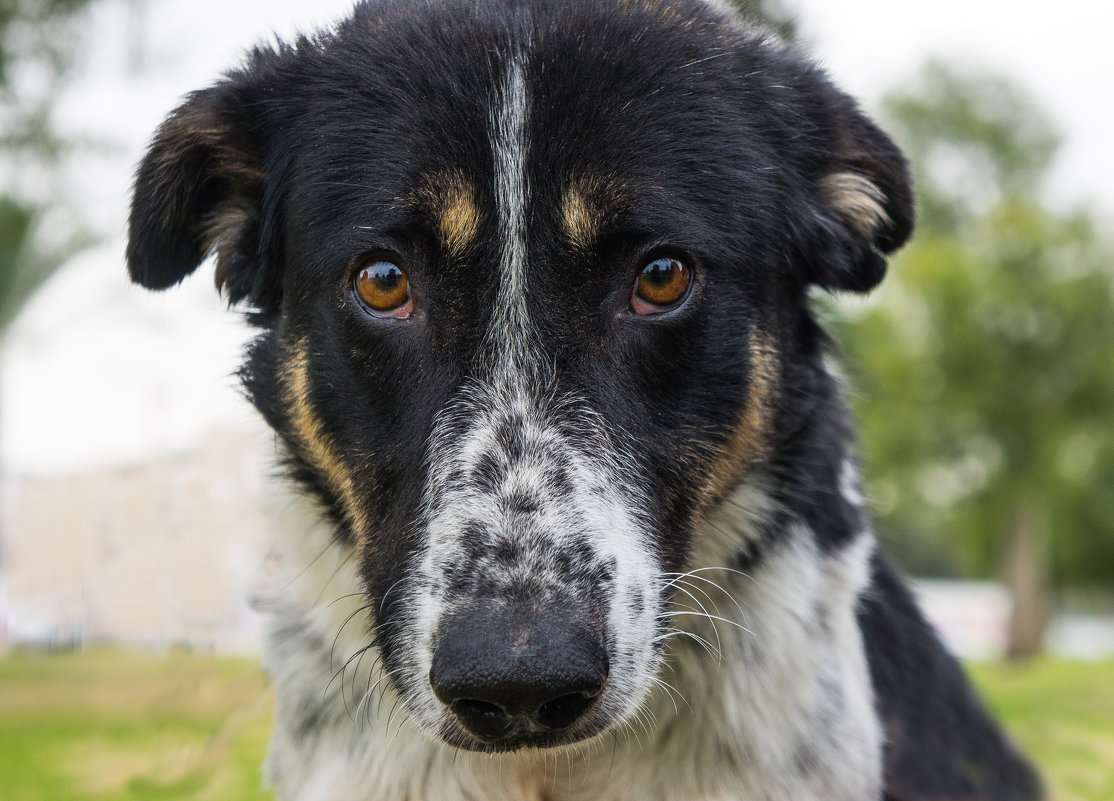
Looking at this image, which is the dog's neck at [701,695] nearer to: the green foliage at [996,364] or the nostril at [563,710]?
the nostril at [563,710]

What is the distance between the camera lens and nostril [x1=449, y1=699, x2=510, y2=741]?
2139 millimetres

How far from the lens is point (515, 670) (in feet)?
6.60

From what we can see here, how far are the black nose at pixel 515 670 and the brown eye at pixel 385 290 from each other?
0.89 meters

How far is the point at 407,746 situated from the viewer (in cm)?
288

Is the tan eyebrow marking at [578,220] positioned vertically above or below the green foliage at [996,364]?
above

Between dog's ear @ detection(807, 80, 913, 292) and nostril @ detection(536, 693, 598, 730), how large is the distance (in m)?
1.58

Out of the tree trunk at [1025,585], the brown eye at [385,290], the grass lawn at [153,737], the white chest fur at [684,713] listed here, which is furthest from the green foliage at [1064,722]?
the tree trunk at [1025,585]

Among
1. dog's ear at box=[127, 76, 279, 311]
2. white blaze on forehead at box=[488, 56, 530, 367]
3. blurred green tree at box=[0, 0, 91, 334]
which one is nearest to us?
white blaze on forehead at box=[488, 56, 530, 367]

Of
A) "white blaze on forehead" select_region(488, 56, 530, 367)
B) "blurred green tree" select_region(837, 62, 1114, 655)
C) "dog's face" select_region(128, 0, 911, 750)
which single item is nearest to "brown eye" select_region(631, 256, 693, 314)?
"dog's face" select_region(128, 0, 911, 750)

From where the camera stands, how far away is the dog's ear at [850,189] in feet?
10.4

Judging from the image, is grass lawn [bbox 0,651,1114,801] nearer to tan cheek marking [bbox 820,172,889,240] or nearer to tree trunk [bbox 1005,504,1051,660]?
tan cheek marking [bbox 820,172,889,240]

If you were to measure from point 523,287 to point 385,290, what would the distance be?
0.38 meters

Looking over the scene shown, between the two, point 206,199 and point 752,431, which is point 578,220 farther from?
point 206,199

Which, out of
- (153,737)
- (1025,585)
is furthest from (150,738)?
(1025,585)
